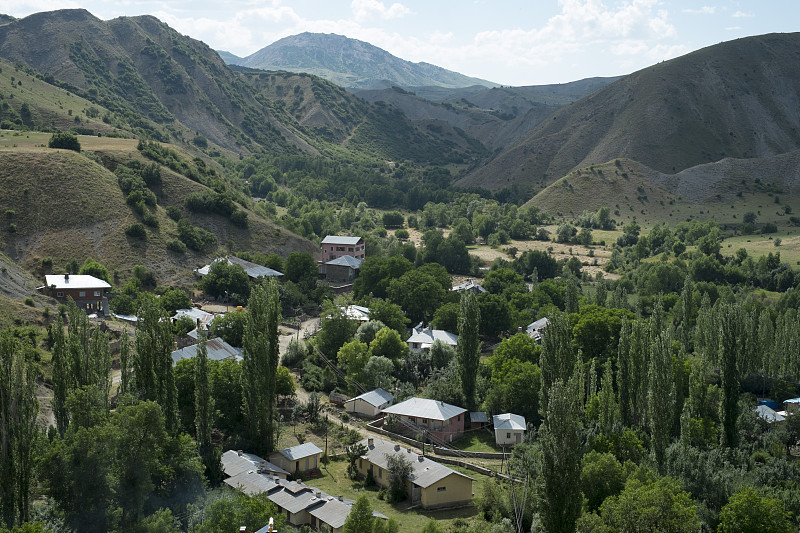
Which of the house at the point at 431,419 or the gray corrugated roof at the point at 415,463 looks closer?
the gray corrugated roof at the point at 415,463

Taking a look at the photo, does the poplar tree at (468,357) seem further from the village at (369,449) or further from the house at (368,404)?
the house at (368,404)

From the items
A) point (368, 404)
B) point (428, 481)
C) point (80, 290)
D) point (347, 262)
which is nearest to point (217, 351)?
point (368, 404)

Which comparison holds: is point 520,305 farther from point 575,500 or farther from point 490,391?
point 575,500

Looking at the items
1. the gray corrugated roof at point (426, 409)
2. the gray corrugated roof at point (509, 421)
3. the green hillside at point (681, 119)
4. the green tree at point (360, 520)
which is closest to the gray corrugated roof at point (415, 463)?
the gray corrugated roof at point (426, 409)

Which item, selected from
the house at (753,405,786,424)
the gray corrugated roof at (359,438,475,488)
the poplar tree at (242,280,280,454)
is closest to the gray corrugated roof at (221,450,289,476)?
the poplar tree at (242,280,280,454)

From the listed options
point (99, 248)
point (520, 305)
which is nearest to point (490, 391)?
point (520, 305)

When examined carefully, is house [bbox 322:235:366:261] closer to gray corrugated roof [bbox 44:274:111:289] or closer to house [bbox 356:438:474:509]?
gray corrugated roof [bbox 44:274:111:289]
